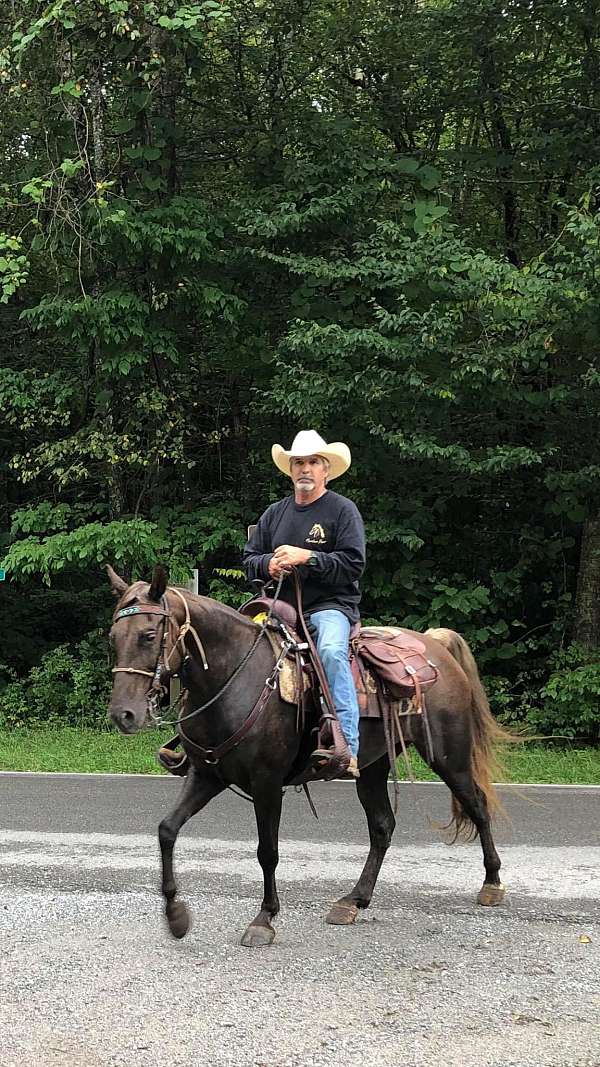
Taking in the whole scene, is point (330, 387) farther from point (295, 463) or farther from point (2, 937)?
point (2, 937)

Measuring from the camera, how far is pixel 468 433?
1315 centimetres

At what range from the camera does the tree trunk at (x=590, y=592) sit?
44.2 feet

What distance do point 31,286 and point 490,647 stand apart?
8534mm

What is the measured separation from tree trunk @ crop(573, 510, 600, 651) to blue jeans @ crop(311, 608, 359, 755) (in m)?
8.60

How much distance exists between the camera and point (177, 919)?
5.08 m

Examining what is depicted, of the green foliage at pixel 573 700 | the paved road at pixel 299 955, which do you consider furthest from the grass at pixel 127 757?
the paved road at pixel 299 955

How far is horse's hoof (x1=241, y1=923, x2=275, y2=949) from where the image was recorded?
16.7 feet

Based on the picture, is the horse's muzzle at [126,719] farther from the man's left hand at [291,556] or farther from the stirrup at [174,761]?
the man's left hand at [291,556]

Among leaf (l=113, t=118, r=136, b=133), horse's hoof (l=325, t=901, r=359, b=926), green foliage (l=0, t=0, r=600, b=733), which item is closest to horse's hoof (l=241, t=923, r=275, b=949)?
horse's hoof (l=325, t=901, r=359, b=926)

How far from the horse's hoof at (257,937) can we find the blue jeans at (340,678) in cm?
100

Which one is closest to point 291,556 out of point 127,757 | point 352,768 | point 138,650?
point 138,650

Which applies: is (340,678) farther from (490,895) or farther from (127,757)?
(127,757)

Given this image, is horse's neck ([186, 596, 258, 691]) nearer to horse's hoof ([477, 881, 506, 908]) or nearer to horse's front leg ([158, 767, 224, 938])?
horse's front leg ([158, 767, 224, 938])

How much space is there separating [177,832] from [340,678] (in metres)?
1.17
